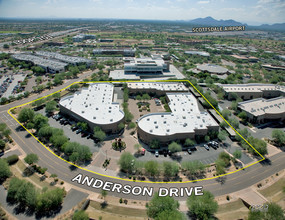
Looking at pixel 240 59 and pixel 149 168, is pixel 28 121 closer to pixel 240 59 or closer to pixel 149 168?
pixel 149 168

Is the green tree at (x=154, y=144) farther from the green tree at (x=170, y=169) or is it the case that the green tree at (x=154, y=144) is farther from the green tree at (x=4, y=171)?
the green tree at (x=4, y=171)

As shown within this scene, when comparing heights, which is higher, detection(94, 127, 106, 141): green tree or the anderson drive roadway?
detection(94, 127, 106, 141): green tree

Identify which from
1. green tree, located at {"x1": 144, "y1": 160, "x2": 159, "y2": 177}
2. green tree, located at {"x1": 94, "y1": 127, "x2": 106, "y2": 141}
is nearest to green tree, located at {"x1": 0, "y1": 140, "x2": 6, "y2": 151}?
green tree, located at {"x1": 94, "y1": 127, "x2": 106, "y2": 141}

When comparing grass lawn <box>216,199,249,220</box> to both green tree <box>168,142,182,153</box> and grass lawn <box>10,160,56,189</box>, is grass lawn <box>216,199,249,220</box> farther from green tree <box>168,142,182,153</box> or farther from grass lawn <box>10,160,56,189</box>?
grass lawn <box>10,160,56,189</box>

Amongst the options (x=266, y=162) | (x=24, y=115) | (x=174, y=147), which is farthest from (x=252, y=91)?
(x=24, y=115)

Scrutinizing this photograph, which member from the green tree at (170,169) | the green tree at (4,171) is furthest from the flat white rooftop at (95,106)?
the green tree at (4,171)

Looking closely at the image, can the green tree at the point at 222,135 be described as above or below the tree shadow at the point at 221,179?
above

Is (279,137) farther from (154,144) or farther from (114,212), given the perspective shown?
(114,212)
